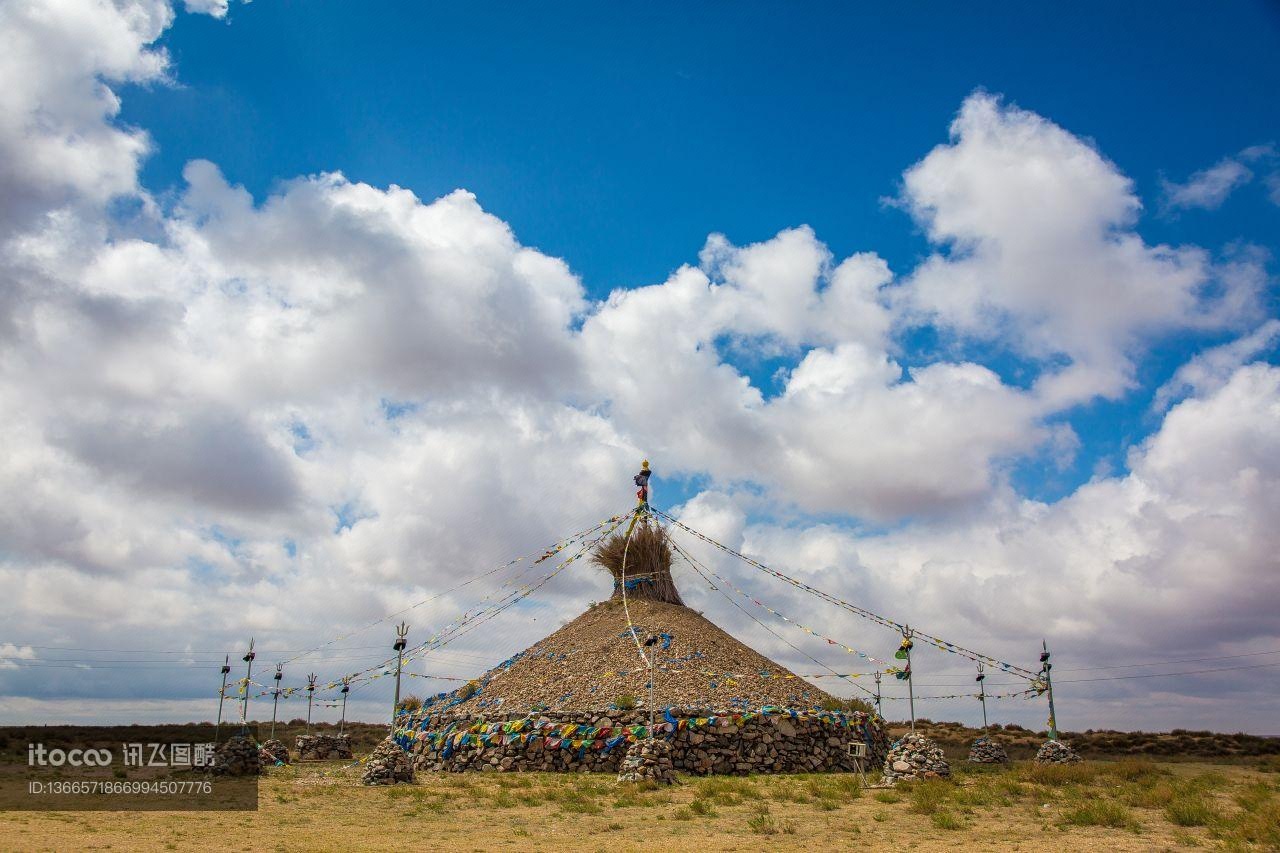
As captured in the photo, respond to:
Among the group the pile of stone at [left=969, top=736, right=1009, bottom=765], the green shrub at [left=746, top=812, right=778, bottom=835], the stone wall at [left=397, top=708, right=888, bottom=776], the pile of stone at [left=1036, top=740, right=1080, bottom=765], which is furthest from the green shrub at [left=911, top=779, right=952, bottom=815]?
the pile of stone at [left=969, top=736, right=1009, bottom=765]

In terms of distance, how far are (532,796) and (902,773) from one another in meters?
11.8

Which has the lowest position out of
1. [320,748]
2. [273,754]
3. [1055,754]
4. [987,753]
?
[320,748]

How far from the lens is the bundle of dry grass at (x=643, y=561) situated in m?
45.0

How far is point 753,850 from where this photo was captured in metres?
15.8

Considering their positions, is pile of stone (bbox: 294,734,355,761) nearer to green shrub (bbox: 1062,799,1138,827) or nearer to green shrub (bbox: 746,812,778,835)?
green shrub (bbox: 746,812,778,835)

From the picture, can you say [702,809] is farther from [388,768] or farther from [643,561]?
[643,561]

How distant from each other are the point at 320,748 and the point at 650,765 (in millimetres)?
26509

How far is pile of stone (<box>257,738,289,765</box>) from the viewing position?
38.2 metres

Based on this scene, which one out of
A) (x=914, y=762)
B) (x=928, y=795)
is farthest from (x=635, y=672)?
(x=928, y=795)

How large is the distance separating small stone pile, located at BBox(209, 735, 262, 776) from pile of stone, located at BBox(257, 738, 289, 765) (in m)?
5.17

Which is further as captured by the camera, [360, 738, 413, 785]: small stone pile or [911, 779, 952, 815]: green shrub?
[360, 738, 413, 785]: small stone pile

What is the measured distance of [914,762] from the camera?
2798cm

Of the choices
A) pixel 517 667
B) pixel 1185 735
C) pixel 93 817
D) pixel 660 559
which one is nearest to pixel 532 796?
pixel 93 817

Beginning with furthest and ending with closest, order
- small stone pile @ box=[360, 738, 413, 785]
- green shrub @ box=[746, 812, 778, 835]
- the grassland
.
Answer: small stone pile @ box=[360, 738, 413, 785], green shrub @ box=[746, 812, 778, 835], the grassland
